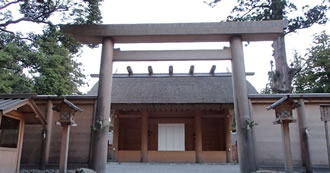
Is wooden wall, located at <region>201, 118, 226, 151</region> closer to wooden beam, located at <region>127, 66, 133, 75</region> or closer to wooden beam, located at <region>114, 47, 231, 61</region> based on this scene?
wooden beam, located at <region>127, 66, 133, 75</region>

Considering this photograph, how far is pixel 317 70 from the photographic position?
1638 cm

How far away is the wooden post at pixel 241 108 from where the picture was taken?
650cm

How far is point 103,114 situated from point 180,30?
323 centimetres

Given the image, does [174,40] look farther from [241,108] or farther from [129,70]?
[129,70]

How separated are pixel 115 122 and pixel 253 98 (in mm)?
8149

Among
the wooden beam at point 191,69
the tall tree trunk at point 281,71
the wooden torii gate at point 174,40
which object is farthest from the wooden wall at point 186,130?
the wooden torii gate at point 174,40

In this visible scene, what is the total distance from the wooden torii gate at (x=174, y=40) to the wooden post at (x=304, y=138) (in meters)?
1.37

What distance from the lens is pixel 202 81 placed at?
13773 mm

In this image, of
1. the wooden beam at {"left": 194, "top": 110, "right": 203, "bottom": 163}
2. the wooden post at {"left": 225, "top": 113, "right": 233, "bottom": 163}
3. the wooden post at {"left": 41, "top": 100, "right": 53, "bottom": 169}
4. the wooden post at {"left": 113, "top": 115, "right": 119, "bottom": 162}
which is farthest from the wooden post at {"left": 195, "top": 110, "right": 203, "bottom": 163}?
the wooden post at {"left": 41, "top": 100, "right": 53, "bottom": 169}

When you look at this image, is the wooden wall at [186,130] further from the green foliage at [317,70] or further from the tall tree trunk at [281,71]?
the green foliage at [317,70]

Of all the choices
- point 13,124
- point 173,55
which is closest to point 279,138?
point 173,55

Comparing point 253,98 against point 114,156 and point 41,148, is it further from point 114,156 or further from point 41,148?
point 114,156

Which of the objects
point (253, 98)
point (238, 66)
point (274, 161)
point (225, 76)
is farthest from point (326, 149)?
point (225, 76)

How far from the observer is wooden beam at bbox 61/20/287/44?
7160 millimetres
